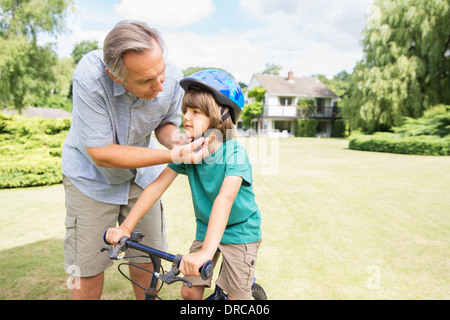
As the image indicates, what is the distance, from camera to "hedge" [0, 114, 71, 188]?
33.0ft

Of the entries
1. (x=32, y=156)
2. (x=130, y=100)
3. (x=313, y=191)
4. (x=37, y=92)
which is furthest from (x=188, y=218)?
(x=37, y=92)

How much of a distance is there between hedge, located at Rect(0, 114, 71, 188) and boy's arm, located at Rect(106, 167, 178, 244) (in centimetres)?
959

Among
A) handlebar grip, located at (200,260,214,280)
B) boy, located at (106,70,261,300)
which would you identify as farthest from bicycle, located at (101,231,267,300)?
boy, located at (106,70,261,300)

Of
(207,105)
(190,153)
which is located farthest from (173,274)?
(207,105)

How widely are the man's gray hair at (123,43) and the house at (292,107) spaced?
4114 cm

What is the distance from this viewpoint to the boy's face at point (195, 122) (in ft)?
6.77

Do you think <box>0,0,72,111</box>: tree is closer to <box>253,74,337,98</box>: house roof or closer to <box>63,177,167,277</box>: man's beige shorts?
<box>63,177,167,277</box>: man's beige shorts

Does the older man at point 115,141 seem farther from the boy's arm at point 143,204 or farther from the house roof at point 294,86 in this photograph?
the house roof at point 294,86

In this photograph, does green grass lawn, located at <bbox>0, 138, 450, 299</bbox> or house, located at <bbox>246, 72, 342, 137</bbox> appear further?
house, located at <bbox>246, 72, 342, 137</bbox>

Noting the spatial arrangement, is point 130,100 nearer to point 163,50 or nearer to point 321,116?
point 163,50

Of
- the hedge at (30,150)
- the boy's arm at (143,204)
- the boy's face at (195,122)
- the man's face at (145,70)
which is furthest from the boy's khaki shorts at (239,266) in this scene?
the hedge at (30,150)

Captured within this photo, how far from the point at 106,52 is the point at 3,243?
5.07 meters

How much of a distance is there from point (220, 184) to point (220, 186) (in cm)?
2

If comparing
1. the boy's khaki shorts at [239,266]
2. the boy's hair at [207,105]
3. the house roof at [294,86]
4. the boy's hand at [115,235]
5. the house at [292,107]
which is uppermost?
the house roof at [294,86]
